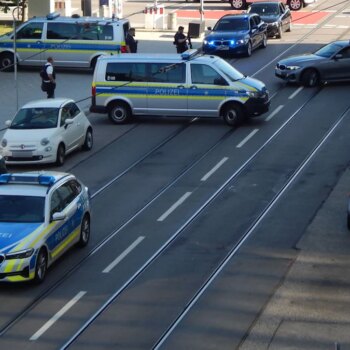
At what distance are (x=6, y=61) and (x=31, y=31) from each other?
1495 mm

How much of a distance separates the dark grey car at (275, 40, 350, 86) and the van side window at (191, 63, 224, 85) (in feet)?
19.8

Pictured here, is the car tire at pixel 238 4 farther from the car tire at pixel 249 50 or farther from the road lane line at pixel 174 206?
the road lane line at pixel 174 206

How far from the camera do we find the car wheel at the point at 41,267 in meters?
17.0

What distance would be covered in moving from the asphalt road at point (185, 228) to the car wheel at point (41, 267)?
0.15 metres

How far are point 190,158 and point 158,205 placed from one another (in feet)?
14.5

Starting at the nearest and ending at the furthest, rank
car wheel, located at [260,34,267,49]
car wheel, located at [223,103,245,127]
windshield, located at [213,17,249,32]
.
A: 1. car wheel, located at [223,103,245,127]
2. windshield, located at [213,17,249,32]
3. car wheel, located at [260,34,267,49]

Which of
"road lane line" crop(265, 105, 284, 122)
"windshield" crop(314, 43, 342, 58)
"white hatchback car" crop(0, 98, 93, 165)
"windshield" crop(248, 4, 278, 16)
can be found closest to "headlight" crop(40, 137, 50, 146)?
"white hatchback car" crop(0, 98, 93, 165)

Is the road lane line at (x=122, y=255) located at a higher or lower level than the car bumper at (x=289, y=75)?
lower

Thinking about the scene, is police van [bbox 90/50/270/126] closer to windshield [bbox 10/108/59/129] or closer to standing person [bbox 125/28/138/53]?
windshield [bbox 10/108/59/129]

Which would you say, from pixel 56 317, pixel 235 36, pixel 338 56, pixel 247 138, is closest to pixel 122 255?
pixel 56 317

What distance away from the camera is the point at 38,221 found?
1756 cm

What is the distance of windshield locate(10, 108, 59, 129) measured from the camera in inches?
1032

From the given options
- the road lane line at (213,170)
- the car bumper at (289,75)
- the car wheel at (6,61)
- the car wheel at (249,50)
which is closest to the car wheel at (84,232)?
the road lane line at (213,170)

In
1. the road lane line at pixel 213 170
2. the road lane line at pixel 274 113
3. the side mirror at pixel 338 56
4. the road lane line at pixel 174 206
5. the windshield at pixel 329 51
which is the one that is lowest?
the road lane line at pixel 213 170
